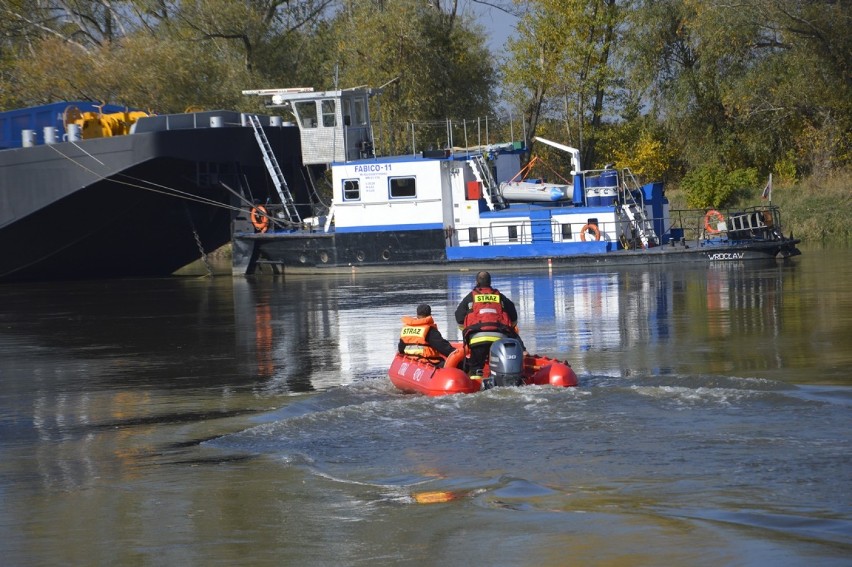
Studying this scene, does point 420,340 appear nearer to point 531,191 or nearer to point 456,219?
point 456,219

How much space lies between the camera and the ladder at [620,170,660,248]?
1300 inches

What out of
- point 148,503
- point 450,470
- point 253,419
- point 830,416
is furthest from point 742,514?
point 253,419

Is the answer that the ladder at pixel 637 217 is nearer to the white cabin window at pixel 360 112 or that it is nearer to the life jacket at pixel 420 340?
the white cabin window at pixel 360 112

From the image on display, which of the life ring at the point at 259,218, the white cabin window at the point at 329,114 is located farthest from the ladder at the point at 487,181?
the life ring at the point at 259,218

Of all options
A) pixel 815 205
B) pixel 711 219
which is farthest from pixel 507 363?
pixel 815 205

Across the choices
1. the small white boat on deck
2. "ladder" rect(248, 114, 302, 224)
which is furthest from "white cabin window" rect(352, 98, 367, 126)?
the small white boat on deck

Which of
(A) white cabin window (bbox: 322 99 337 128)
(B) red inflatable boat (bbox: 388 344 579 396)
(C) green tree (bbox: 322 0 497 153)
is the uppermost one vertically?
(C) green tree (bbox: 322 0 497 153)

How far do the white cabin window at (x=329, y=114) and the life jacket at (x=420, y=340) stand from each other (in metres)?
23.7

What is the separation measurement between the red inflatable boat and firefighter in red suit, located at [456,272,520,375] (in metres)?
0.18

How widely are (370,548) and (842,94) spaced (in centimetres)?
3812

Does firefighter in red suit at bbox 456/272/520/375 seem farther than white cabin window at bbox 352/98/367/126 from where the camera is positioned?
No

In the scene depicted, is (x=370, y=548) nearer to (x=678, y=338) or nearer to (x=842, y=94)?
(x=678, y=338)

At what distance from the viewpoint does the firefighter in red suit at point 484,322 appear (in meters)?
13.6

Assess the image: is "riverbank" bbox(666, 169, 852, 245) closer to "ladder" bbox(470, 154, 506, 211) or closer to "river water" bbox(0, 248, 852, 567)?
"ladder" bbox(470, 154, 506, 211)
